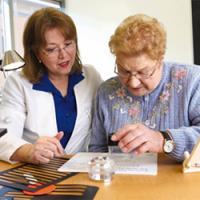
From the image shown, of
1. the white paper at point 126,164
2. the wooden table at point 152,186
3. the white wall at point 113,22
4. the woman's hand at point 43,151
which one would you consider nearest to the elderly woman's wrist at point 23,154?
the woman's hand at point 43,151

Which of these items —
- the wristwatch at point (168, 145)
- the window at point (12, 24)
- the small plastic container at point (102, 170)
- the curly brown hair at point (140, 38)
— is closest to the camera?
the small plastic container at point (102, 170)

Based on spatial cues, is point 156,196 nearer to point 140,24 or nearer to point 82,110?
point 140,24

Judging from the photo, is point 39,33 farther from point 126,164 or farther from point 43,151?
point 126,164

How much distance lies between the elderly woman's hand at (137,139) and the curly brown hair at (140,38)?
309 millimetres

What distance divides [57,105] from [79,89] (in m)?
0.13

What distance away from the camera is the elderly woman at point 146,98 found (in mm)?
1165

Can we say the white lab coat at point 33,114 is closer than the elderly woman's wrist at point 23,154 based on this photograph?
No

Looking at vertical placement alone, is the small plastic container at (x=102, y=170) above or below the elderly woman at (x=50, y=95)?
below

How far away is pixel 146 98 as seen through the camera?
145 cm

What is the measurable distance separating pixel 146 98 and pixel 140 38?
28 centimetres

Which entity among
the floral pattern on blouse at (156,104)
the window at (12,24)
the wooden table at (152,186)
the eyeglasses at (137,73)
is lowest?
the wooden table at (152,186)

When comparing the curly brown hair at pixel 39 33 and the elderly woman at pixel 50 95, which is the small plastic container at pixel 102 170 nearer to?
the elderly woman at pixel 50 95

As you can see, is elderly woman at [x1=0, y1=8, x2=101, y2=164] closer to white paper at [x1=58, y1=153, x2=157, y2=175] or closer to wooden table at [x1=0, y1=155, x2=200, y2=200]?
white paper at [x1=58, y1=153, x2=157, y2=175]

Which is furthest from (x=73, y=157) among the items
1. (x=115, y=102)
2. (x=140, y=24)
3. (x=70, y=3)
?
(x=70, y=3)
